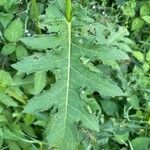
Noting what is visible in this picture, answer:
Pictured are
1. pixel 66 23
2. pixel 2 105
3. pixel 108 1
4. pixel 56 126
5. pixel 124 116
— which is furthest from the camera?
pixel 108 1

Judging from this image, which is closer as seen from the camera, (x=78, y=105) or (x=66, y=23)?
(x=78, y=105)

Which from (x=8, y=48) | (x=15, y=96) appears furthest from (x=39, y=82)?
(x=8, y=48)

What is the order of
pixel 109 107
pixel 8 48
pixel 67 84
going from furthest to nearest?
pixel 109 107 → pixel 8 48 → pixel 67 84

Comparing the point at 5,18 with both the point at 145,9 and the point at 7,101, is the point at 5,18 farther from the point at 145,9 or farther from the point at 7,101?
the point at 145,9

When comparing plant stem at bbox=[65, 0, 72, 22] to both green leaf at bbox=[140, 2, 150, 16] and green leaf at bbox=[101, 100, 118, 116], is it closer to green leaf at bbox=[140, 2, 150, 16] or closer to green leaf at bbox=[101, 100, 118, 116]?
green leaf at bbox=[101, 100, 118, 116]

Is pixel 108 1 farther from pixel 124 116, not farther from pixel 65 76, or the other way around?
pixel 65 76

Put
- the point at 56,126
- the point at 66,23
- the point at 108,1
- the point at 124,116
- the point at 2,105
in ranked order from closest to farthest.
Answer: the point at 56,126 → the point at 66,23 → the point at 2,105 → the point at 124,116 → the point at 108,1

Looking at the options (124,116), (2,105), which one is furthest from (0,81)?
(124,116)
